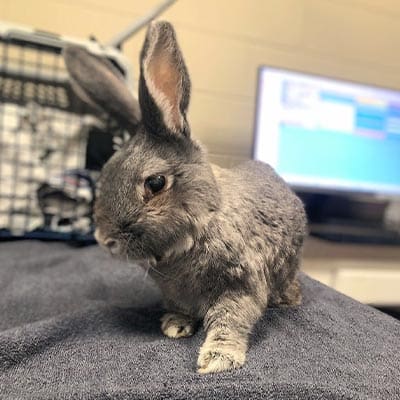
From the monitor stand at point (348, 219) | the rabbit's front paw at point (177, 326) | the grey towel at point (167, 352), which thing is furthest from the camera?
the monitor stand at point (348, 219)

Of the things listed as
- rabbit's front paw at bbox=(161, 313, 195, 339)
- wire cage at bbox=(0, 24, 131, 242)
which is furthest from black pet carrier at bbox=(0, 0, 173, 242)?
rabbit's front paw at bbox=(161, 313, 195, 339)

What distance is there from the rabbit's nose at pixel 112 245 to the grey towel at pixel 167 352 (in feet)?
0.38

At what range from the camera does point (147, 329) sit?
1.93 feet

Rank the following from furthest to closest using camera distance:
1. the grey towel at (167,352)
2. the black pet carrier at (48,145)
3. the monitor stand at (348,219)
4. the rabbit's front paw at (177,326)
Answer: the monitor stand at (348,219) → the black pet carrier at (48,145) → the rabbit's front paw at (177,326) → the grey towel at (167,352)

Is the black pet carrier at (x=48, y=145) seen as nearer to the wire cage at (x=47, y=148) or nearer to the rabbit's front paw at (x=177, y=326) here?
the wire cage at (x=47, y=148)

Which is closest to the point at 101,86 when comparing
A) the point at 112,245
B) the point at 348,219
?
the point at 112,245

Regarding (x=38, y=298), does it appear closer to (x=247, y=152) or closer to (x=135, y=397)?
(x=135, y=397)

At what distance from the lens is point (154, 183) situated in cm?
50

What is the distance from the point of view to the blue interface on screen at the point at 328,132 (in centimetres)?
141

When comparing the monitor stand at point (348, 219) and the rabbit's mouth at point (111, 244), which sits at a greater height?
the rabbit's mouth at point (111, 244)

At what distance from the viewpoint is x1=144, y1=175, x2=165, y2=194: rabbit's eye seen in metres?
Result: 0.50

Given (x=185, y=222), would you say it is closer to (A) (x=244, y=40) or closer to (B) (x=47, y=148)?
(B) (x=47, y=148)

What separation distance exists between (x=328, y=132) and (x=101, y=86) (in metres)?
1.03

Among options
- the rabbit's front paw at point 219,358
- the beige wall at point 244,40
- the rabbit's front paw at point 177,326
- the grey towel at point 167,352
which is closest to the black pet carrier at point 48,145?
the beige wall at point 244,40
